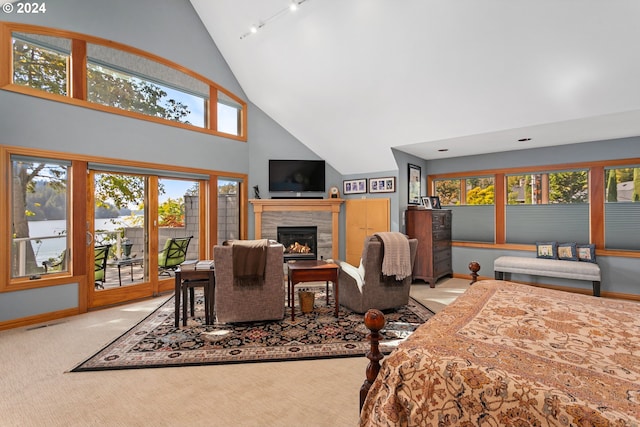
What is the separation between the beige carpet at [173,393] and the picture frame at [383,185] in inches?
143

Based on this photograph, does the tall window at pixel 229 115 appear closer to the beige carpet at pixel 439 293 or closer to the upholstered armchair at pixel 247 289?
the upholstered armchair at pixel 247 289

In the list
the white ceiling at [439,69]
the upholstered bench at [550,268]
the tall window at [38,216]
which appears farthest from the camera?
the upholstered bench at [550,268]

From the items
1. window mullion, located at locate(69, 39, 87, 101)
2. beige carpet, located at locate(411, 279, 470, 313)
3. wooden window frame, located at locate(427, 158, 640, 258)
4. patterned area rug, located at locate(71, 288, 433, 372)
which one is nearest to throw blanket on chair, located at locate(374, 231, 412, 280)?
patterned area rug, located at locate(71, 288, 433, 372)

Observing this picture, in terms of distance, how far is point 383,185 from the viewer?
5789 mm

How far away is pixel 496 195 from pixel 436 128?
2.23 meters

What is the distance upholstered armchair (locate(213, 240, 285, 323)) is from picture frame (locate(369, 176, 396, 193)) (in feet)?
10.0

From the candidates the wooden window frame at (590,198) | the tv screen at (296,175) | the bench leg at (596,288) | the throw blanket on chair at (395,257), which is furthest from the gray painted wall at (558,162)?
the throw blanket on chair at (395,257)

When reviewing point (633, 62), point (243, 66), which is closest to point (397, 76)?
point (633, 62)

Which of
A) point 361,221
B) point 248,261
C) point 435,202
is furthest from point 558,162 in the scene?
point 248,261

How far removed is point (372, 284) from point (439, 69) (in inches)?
110

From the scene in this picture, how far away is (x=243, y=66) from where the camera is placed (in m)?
5.34

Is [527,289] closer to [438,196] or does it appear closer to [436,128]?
[436,128]

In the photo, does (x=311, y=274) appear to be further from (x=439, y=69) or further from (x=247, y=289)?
(x=439, y=69)

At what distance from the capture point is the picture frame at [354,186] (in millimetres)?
6090
